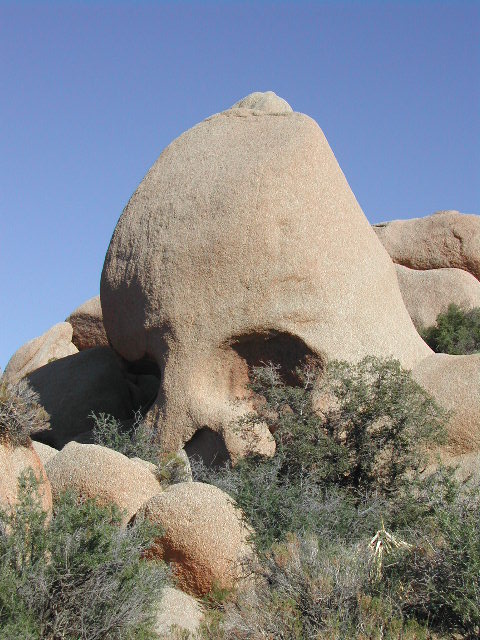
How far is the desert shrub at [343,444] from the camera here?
28.0 feet

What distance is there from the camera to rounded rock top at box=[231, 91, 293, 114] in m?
14.5

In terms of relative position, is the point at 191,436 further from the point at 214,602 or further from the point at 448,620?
the point at 448,620

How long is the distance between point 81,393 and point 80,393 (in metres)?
0.02

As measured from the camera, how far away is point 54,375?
601 inches

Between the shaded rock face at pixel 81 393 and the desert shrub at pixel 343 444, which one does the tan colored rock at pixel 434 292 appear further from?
the desert shrub at pixel 343 444

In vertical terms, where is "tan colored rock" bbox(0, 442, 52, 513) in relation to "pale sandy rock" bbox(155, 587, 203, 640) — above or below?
above

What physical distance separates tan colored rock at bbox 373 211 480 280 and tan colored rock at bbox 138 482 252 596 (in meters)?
12.7

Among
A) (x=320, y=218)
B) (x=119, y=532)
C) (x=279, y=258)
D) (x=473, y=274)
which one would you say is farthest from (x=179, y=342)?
(x=473, y=274)

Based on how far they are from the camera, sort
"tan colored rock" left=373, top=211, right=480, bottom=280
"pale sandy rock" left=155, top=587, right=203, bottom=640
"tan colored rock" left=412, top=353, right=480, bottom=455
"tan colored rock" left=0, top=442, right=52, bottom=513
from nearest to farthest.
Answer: "pale sandy rock" left=155, top=587, right=203, bottom=640
"tan colored rock" left=0, top=442, right=52, bottom=513
"tan colored rock" left=412, top=353, right=480, bottom=455
"tan colored rock" left=373, top=211, right=480, bottom=280

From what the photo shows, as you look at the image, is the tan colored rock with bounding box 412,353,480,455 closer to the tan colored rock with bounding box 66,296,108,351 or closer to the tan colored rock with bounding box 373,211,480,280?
the tan colored rock with bounding box 373,211,480,280

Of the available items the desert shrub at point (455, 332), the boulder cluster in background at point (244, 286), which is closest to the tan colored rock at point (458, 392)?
the boulder cluster in background at point (244, 286)

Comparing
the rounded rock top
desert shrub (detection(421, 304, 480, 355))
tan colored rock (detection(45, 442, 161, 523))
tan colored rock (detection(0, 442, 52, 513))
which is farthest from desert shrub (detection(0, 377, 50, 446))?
desert shrub (detection(421, 304, 480, 355))

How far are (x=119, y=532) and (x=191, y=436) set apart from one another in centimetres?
490

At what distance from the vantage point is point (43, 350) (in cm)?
1892
